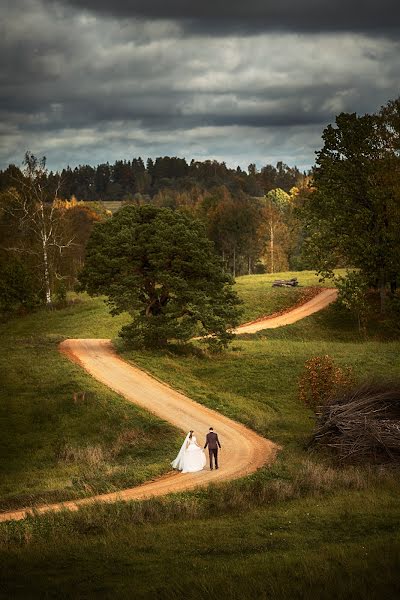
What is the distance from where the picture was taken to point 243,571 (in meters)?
15.2

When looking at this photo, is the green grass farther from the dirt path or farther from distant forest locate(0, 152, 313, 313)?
distant forest locate(0, 152, 313, 313)

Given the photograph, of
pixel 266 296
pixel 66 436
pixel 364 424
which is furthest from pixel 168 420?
pixel 266 296

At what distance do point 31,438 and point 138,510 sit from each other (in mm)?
13617

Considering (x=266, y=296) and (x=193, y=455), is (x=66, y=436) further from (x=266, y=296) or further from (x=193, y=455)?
(x=266, y=296)

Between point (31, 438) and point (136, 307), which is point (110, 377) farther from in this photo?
point (31, 438)

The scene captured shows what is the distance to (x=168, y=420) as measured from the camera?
116ft

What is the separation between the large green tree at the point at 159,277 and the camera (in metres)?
48.6

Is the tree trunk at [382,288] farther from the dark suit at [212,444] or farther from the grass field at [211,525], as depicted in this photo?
the dark suit at [212,444]

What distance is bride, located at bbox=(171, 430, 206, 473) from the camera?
92.3 feet

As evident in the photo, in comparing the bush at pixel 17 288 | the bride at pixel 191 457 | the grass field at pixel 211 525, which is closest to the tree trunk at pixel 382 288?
the grass field at pixel 211 525

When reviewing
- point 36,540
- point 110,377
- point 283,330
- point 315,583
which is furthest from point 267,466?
point 283,330

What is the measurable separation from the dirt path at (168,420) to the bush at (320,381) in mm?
5759

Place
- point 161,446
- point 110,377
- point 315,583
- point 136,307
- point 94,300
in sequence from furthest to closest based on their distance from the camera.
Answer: point 94,300
point 136,307
point 110,377
point 161,446
point 315,583

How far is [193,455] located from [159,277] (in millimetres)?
21772
